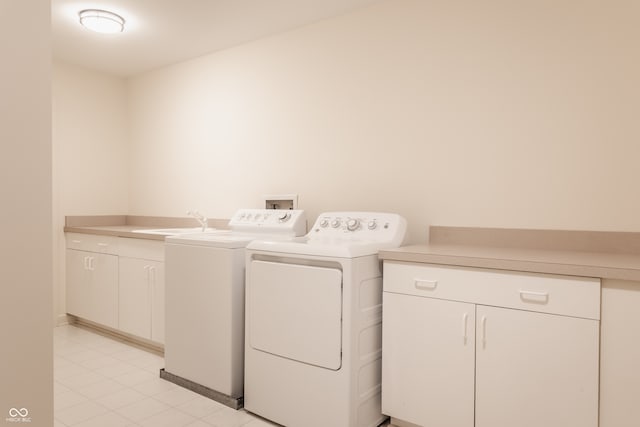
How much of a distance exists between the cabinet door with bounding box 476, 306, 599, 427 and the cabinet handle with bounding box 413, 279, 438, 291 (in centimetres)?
22

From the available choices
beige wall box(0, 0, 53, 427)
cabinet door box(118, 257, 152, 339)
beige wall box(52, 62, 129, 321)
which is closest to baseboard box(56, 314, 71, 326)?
beige wall box(52, 62, 129, 321)

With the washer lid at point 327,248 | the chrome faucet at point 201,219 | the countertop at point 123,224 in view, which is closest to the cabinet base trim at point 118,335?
the countertop at point 123,224

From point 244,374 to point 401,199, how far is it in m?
1.39

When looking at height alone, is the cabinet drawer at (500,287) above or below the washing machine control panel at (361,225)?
below

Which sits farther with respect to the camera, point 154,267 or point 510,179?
point 154,267

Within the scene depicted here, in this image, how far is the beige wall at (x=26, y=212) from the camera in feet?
3.64

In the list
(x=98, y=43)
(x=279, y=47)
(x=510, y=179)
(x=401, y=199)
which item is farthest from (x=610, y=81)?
(x=98, y=43)

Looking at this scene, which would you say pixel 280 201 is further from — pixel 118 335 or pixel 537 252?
pixel 118 335

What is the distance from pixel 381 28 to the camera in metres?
2.73

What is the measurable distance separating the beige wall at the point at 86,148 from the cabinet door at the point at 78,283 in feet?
0.30

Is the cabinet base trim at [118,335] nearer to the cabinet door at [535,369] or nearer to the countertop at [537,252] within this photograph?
the countertop at [537,252]

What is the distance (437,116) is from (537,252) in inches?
37.7

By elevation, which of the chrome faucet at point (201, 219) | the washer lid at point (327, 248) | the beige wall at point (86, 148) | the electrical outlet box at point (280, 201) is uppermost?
the beige wall at point (86, 148)

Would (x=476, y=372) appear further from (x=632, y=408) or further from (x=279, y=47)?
(x=279, y=47)
